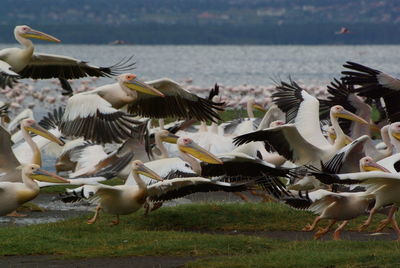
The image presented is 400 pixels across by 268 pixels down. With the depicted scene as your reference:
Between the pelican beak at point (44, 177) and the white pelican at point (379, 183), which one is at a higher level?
the white pelican at point (379, 183)

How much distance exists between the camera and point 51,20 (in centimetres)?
12438

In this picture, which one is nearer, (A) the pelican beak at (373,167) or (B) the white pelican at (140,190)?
(A) the pelican beak at (373,167)

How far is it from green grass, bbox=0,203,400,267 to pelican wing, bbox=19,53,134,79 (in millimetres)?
2599

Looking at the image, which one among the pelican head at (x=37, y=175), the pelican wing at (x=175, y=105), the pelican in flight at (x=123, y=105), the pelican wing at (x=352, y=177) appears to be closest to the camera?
the pelican wing at (x=352, y=177)

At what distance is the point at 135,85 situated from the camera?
1091 centimetres

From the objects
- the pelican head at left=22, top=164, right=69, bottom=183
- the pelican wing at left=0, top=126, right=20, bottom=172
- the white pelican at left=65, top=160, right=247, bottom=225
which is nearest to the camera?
the pelican head at left=22, top=164, right=69, bottom=183

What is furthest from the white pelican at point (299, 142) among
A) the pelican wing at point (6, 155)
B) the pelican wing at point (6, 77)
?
the pelican wing at point (6, 77)

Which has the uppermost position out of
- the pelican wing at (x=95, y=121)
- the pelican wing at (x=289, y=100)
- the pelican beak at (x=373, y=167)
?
the pelican wing at (x=289, y=100)

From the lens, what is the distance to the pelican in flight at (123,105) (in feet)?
33.1

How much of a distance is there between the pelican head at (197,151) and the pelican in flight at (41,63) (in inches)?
72.2

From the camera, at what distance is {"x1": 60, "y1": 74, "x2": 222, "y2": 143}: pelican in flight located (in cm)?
1009

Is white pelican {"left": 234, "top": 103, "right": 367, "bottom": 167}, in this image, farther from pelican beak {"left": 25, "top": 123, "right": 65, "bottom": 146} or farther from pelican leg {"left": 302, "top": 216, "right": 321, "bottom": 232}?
pelican beak {"left": 25, "top": 123, "right": 65, "bottom": 146}

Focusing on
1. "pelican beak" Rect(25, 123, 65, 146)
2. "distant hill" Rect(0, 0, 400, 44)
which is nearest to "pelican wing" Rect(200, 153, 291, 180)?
"pelican beak" Rect(25, 123, 65, 146)

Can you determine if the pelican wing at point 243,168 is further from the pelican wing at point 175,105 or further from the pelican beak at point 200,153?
the pelican wing at point 175,105
